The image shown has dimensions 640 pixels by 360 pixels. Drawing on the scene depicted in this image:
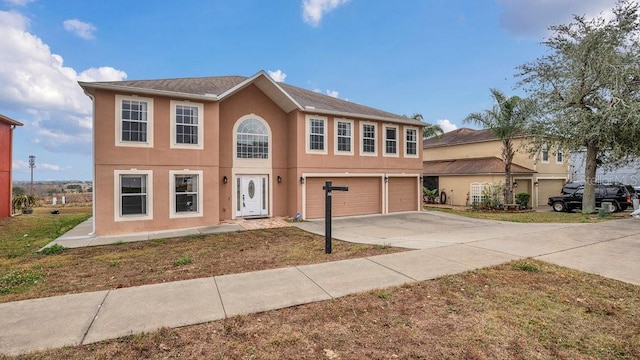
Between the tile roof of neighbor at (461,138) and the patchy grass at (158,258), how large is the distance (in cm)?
2096

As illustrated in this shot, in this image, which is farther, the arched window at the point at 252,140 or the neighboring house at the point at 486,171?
the neighboring house at the point at 486,171

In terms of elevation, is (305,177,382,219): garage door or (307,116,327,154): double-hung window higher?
(307,116,327,154): double-hung window

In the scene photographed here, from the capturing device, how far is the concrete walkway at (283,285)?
3.60 metres

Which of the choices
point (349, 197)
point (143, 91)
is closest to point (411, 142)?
point (349, 197)

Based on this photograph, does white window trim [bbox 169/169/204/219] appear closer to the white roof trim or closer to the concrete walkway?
the white roof trim

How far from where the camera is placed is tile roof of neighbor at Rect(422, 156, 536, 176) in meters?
21.4

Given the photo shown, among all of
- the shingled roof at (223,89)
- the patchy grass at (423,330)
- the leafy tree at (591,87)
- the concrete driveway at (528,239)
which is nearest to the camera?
the patchy grass at (423,330)

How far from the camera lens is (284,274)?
5.54m

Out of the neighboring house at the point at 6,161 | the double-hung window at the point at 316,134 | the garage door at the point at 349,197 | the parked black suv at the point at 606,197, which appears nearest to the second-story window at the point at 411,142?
the garage door at the point at 349,197

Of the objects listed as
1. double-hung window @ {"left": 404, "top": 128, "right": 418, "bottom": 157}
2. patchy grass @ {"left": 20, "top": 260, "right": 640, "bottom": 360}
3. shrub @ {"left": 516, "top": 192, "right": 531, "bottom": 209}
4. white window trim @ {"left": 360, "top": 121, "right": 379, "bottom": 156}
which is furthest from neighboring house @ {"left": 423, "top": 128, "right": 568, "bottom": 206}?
patchy grass @ {"left": 20, "top": 260, "right": 640, "bottom": 360}

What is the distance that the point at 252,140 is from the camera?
44.6 ft

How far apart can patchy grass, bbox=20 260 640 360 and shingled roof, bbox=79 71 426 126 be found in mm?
9903

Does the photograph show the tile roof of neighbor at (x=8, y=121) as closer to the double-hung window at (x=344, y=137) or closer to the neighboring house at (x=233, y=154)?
the neighboring house at (x=233, y=154)

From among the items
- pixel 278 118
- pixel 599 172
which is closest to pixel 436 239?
pixel 278 118
